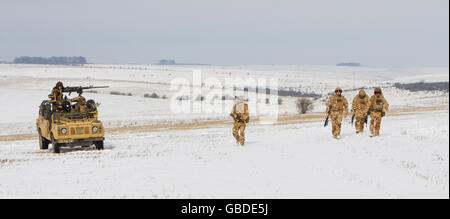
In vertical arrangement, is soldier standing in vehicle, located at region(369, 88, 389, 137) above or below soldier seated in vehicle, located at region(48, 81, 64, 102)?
below

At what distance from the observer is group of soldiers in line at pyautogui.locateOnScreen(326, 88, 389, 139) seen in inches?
744

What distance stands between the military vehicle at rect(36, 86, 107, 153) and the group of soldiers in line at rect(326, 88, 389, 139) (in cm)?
842

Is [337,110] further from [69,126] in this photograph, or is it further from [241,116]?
[69,126]

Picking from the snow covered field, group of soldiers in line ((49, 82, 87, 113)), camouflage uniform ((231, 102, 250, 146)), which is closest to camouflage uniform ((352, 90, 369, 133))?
the snow covered field

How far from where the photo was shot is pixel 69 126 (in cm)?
1783

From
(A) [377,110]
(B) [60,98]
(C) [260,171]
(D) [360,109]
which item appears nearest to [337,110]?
(D) [360,109]

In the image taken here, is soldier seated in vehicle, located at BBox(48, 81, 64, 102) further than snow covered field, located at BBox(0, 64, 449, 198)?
Yes

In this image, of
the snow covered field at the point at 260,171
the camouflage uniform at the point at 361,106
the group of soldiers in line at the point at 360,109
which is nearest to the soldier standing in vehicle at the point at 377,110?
the group of soldiers in line at the point at 360,109

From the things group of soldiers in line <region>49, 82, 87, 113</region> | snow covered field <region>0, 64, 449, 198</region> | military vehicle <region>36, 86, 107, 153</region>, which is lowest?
snow covered field <region>0, 64, 449, 198</region>

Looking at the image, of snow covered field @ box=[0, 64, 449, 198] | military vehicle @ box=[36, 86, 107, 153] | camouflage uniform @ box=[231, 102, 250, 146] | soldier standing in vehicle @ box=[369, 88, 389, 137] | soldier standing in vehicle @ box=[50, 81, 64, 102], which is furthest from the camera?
soldier standing in vehicle @ box=[369, 88, 389, 137]

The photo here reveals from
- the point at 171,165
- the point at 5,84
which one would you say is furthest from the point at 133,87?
the point at 171,165

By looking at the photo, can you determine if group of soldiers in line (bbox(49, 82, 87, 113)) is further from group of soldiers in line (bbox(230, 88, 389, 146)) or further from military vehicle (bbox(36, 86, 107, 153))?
group of soldiers in line (bbox(230, 88, 389, 146))

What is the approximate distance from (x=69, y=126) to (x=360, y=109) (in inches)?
425
